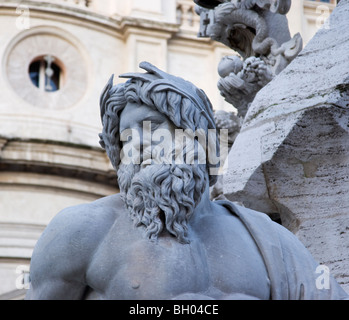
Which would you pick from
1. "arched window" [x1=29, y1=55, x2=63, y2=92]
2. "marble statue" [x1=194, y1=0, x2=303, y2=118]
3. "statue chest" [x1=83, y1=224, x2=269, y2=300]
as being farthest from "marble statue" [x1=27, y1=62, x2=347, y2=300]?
"arched window" [x1=29, y1=55, x2=63, y2=92]

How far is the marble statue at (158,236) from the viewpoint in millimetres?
2980

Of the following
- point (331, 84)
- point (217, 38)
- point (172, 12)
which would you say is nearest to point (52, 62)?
point (172, 12)

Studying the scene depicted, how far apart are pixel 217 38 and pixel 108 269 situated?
2.95 meters

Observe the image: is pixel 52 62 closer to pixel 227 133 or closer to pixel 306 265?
pixel 227 133

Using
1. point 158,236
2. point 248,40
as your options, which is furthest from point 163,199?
point 248,40

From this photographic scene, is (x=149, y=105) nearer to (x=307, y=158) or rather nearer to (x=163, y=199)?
(x=163, y=199)

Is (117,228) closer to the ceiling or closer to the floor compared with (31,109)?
closer to the floor

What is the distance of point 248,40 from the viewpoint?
19.0 feet

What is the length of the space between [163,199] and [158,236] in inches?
3.8

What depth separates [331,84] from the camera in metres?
4.11

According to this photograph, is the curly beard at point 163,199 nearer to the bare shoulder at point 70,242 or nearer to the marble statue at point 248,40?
the bare shoulder at point 70,242


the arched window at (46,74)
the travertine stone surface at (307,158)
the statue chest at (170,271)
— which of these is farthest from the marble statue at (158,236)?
the arched window at (46,74)

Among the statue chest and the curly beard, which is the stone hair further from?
the statue chest

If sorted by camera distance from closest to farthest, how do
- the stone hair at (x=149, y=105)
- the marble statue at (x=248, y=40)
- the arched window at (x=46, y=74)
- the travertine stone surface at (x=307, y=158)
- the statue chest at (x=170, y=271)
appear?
the statue chest at (x=170, y=271), the stone hair at (x=149, y=105), the travertine stone surface at (x=307, y=158), the marble statue at (x=248, y=40), the arched window at (x=46, y=74)
